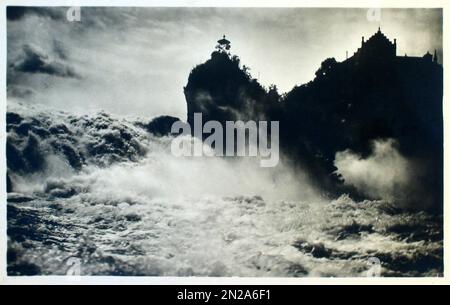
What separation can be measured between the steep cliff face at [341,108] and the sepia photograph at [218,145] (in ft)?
0.03

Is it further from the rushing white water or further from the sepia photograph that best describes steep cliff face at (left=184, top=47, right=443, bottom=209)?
the rushing white water

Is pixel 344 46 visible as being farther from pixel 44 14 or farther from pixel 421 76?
pixel 44 14

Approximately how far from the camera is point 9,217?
287cm

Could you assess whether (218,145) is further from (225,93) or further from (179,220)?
(179,220)

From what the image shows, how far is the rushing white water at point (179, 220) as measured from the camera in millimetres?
2836

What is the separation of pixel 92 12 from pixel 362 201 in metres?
2.33

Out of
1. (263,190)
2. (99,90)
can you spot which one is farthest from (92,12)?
(263,190)

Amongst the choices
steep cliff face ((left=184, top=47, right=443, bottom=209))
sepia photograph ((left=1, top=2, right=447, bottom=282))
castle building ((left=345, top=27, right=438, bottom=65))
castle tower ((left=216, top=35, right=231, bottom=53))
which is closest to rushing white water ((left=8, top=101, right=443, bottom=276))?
sepia photograph ((left=1, top=2, right=447, bottom=282))

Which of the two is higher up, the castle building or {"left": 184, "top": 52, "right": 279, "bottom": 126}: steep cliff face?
the castle building

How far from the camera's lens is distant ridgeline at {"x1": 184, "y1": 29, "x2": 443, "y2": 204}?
2.88 m
